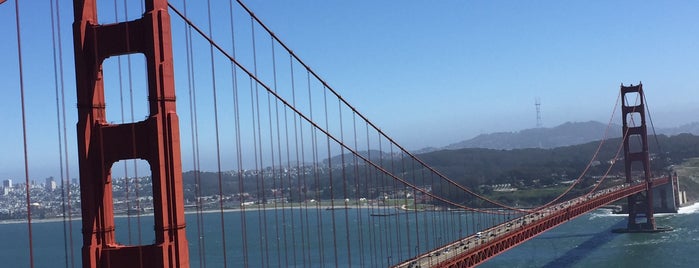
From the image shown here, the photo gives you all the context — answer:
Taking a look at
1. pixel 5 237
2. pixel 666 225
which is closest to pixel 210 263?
pixel 666 225

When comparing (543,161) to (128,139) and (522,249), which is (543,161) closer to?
(522,249)

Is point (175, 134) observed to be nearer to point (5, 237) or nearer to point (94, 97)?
point (94, 97)

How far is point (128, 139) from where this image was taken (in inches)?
198

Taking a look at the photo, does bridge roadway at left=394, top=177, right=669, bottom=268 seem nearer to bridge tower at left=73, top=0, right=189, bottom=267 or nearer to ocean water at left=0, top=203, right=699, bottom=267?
ocean water at left=0, top=203, right=699, bottom=267

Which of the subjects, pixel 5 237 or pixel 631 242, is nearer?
pixel 631 242

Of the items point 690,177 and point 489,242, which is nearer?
point 489,242

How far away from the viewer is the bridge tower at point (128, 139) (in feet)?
16.0

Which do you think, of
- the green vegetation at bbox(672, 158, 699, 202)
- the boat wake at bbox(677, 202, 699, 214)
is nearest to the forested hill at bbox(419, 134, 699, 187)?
the green vegetation at bbox(672, 158, 699, 202)

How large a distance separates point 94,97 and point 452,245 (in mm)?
14947

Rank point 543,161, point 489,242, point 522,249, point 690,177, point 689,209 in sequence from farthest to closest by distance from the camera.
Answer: point 543,161 < point 690,177 < point 689,209 < point 522,249 < point 489,242

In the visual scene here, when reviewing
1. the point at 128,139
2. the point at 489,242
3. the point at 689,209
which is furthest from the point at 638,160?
the point at 128,139

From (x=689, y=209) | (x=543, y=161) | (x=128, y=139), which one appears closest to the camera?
(x=128, y=139)

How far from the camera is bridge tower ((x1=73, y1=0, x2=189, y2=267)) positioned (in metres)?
4.89

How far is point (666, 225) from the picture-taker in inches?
1464
